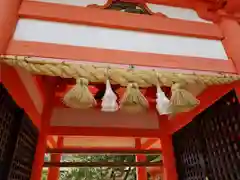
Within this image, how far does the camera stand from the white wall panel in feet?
4.59

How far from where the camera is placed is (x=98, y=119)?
2.77 metres

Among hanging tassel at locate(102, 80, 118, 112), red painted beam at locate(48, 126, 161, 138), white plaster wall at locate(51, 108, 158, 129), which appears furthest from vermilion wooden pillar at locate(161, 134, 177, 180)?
hanging tassel at locate(102, 80, 118, 112)

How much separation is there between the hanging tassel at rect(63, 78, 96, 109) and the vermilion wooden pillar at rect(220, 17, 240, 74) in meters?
1.08

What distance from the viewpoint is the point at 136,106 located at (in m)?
1.31

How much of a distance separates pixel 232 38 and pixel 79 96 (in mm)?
1279

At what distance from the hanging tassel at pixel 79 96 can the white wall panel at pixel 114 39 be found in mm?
316

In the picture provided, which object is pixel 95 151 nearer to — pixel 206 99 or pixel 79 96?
pixel 206 99

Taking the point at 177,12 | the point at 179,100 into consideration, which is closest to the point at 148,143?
the point at 177,12

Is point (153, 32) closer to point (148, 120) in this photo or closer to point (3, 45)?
point (3, 45)

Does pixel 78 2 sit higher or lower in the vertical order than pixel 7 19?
higher

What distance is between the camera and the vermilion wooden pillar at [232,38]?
1.59 m

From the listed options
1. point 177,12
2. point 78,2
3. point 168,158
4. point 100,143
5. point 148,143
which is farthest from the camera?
point 100,143

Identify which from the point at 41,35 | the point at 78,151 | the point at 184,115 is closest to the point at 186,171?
the point at 184,115

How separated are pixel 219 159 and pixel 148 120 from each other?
4.03 ft
